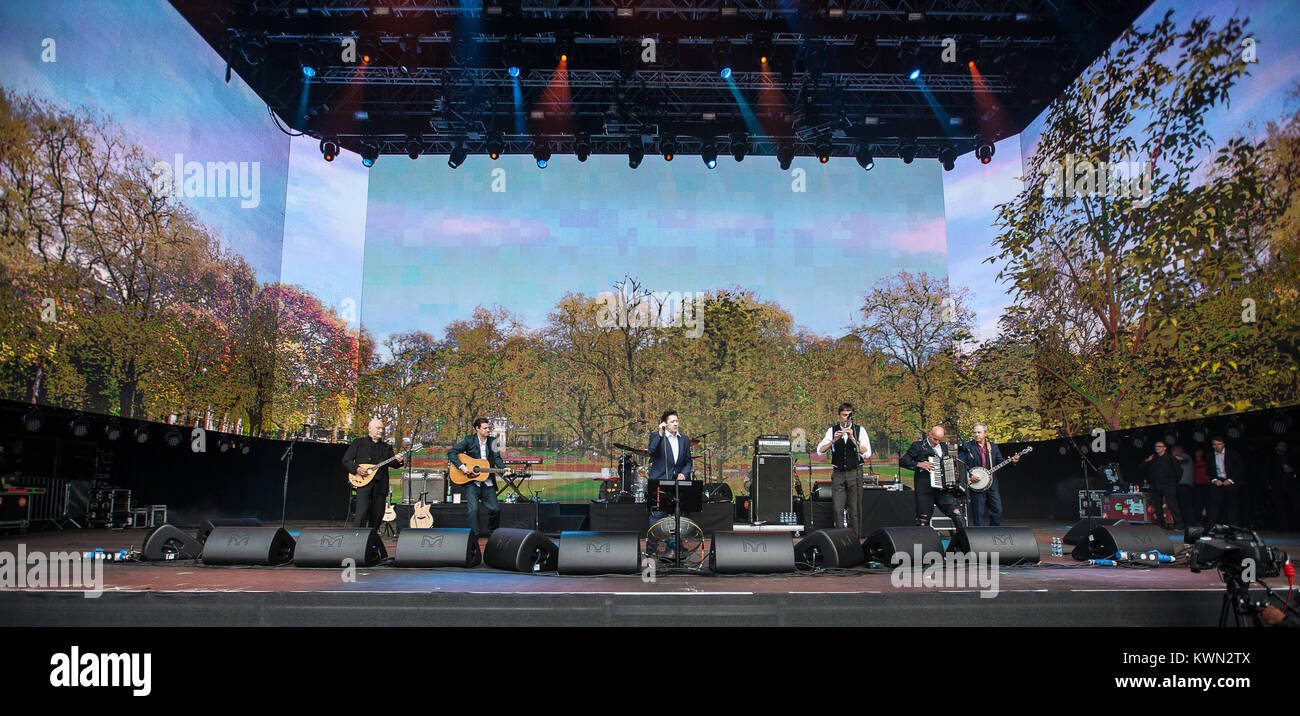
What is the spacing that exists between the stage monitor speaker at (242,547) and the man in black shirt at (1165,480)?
1344cm

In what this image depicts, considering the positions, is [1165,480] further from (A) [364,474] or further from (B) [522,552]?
(A) [364,474]

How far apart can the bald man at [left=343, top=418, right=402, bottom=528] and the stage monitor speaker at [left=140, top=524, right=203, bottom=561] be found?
70.1 inches

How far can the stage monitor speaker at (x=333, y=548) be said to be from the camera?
7633mm

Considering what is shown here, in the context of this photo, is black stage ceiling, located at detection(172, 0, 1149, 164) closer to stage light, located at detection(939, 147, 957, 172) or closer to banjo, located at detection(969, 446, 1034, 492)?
stage light, located at detection(939, 147, 957, 172)

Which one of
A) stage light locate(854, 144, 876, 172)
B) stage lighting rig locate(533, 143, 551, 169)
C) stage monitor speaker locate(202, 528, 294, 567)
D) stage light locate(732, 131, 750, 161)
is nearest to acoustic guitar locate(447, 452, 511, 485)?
stage monitor speaker locate(202, 528, 294, 567)

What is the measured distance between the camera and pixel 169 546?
27.2 ft

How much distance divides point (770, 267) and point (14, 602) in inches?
641

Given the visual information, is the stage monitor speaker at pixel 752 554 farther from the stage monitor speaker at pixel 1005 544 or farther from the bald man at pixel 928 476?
the bald man at pixel 928 476

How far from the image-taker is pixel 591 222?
63.4ft

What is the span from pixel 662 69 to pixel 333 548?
1006 cm

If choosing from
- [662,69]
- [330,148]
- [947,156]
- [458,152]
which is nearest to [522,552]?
[662,69]

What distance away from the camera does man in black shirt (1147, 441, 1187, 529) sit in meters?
12.4

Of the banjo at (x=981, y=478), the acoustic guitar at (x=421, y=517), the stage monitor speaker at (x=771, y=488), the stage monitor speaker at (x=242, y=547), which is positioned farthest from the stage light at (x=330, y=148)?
the banjo at (x=981, y=478)

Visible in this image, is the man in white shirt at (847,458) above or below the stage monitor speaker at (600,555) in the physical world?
above
